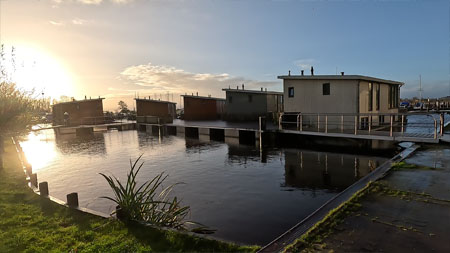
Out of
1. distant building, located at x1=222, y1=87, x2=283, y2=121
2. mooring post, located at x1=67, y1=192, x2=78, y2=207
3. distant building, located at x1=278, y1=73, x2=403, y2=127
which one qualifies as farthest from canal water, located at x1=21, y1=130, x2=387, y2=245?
distant building, located at x1=222, y1=87, x2=283, y2=121

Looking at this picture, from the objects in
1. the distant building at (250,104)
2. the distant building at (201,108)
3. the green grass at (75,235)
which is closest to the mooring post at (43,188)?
the green grass at (75,235)

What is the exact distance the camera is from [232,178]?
1008cm

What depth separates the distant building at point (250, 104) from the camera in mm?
29594

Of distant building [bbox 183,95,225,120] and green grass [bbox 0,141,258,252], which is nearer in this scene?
green grass [bbox 0,141,258,252]

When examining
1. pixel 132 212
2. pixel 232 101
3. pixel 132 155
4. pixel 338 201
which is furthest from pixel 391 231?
pixel 232 101

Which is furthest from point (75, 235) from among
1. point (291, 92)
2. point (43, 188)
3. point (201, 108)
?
point (201, 108)

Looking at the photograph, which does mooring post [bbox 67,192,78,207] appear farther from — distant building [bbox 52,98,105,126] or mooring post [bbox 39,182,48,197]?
distant building [bbox 52,98,105,126]

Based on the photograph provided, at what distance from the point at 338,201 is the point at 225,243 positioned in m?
2.96

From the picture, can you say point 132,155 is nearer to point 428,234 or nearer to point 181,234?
point 181,234

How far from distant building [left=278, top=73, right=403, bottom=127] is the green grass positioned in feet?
50.0

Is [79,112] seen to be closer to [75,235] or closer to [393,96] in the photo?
[75,235]

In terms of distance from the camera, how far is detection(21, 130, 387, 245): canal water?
6.41m

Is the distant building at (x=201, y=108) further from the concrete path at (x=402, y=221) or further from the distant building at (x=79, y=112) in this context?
the concrete path at (x=402, y=221)

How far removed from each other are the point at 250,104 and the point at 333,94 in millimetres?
13571
